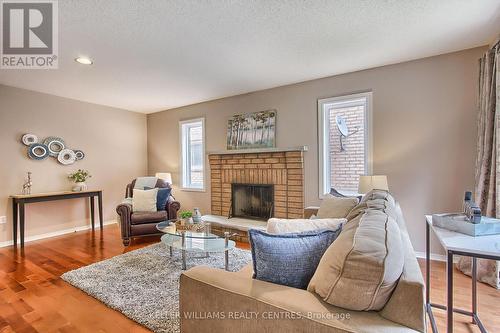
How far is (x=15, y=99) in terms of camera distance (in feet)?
12.9

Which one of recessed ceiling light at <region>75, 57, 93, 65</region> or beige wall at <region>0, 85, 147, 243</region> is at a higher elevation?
recessed ceiling light at <region>75, 57, 93, 65</region>

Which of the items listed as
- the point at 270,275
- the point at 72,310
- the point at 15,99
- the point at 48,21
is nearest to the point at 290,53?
the point at 48,21

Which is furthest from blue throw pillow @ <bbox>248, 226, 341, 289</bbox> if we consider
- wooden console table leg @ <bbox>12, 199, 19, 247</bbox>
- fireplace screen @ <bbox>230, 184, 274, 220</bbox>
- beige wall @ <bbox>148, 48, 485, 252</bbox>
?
wooden console table leg @ <bbox>12, 199, 19, 247</bbox>

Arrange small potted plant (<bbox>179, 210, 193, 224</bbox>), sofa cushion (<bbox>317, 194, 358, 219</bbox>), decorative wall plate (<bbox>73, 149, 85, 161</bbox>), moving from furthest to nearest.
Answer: decorative wall plate (<bbox>73, 149, 85, 161</bbox>) → small potted plant (<bbox>179, 210, 193, 224</bbox>) → sofa cushion (<bbox>317, 194, 358, 219</bbox>)

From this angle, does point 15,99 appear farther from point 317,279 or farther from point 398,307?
point 398,307

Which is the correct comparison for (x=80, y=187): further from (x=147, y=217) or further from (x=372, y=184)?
(x=372, y=184)

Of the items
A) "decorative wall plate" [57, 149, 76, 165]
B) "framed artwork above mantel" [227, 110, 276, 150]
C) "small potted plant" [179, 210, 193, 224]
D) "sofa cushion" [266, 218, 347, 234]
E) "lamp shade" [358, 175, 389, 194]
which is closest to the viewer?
"sofa cushion" [266, 218, 347, 234]

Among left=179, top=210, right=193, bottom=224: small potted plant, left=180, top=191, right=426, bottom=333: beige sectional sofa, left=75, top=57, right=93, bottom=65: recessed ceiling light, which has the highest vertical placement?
left=75, top=57, right=93, bottom=65: recessed ceiling light

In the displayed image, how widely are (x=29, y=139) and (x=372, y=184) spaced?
16.6 ft

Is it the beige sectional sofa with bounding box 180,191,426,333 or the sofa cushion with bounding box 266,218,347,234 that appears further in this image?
the sofa cushion with bounding box 266,218,347,234

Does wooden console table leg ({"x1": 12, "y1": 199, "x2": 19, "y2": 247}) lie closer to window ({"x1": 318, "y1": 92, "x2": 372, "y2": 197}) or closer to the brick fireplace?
the brick fireplace

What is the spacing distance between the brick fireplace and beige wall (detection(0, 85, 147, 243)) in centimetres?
209

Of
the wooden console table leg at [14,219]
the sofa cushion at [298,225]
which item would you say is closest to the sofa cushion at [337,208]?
the sofa cushion at [298,225]

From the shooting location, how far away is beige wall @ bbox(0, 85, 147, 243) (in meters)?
3.90
